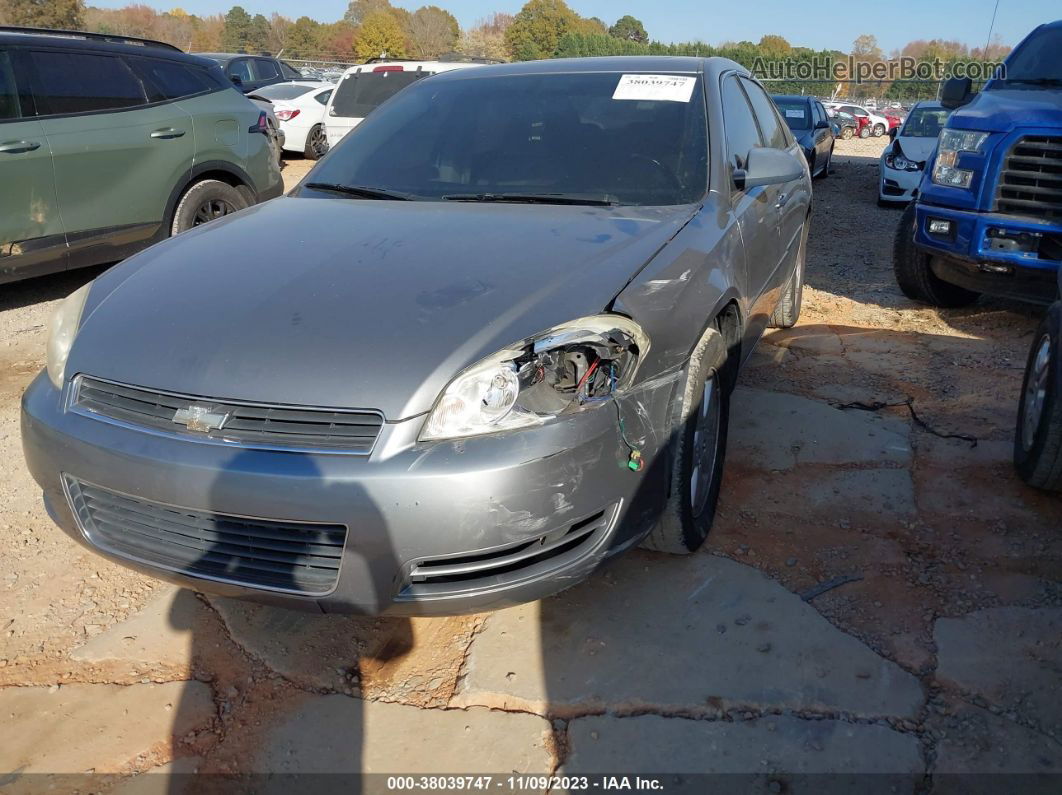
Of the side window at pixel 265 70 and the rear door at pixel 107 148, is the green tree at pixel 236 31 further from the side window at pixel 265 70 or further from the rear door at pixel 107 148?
the rear door at pixel 107 148

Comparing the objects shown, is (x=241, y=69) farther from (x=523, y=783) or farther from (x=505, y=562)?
(x=523, y=783)

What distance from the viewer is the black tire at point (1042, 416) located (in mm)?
3132

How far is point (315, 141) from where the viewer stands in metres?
13.7

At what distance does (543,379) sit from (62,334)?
1.50 m

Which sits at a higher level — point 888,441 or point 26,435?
point 26,435

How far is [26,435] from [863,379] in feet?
12.8

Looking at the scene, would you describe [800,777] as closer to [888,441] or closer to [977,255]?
[888,441]

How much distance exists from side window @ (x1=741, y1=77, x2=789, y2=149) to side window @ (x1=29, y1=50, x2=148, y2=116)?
4.38 meters

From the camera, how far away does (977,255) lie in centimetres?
510

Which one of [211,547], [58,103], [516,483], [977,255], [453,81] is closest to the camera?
[516,483]

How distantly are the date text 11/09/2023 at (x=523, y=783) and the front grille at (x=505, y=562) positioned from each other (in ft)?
1.47

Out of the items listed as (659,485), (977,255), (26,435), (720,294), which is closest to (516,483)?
(659,485)

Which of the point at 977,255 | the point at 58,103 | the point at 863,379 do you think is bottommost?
the point at 863,379

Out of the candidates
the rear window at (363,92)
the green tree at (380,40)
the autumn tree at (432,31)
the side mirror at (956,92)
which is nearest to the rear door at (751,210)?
the side mirror at (956,92)
